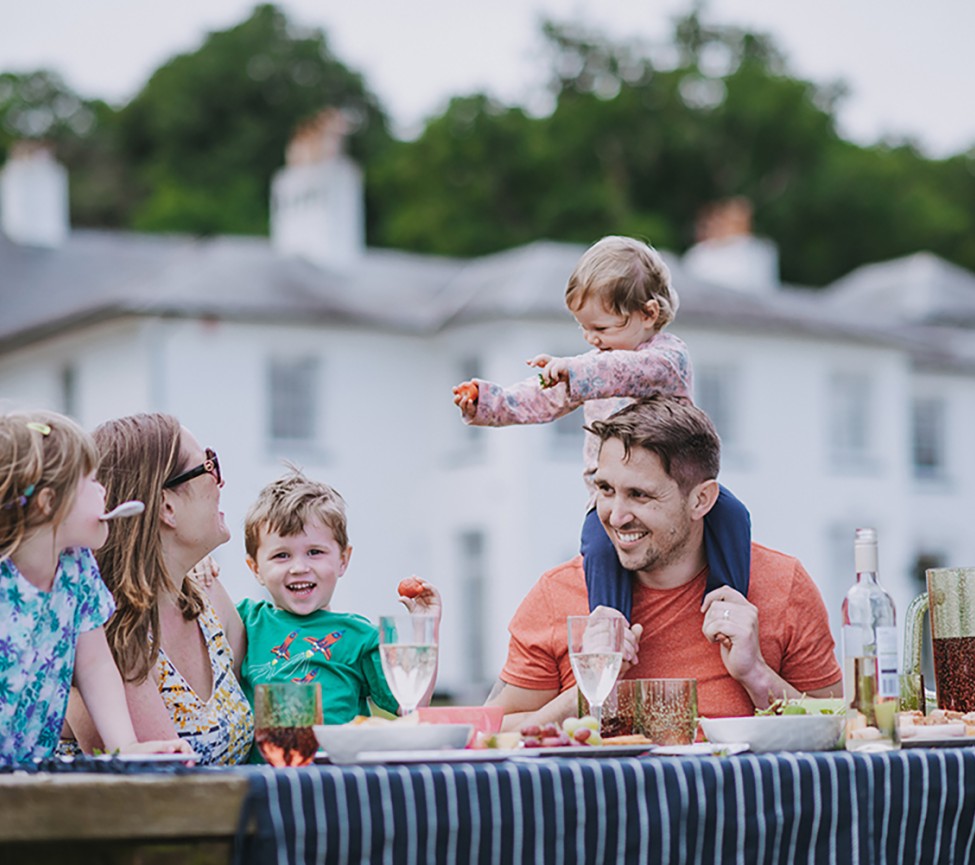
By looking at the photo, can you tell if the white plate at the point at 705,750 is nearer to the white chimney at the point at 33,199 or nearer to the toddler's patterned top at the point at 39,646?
the toddler's patterned top at the point at 39,646

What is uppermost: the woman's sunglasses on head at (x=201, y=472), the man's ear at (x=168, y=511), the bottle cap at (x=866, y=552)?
the woman's sunglasses on head at (x=201, y=472)

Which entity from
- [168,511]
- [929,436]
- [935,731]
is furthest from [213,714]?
[929,436]

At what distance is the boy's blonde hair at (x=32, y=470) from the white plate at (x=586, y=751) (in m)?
0.85

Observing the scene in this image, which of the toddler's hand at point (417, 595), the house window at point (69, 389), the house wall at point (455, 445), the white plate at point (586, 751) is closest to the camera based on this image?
the white plate at point (586, 751)

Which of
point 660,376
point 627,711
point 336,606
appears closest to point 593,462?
point 660,376

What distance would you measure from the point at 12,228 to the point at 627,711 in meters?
31.3

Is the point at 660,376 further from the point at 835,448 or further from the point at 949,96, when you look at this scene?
the point at 949,96

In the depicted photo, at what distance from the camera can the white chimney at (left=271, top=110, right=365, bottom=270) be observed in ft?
102

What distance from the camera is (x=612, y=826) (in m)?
2.70

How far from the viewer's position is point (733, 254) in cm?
3441

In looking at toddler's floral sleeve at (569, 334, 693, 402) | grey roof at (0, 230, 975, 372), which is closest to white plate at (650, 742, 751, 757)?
toddler's floral sleeve at (569, 334, 693, 402)

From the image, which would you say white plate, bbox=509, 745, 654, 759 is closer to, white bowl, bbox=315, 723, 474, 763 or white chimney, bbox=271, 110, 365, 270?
white bowl, bbox=315, 723, 474, 763

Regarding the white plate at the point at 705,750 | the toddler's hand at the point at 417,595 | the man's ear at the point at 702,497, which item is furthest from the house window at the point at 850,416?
the white plate at the point at 705,750

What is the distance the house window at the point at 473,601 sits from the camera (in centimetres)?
2689
